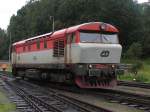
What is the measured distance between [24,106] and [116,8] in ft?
228

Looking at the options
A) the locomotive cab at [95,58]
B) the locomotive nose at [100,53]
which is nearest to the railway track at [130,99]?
the locomotive cab at [95,58]

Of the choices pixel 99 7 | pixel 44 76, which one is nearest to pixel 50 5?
pixel 99 7

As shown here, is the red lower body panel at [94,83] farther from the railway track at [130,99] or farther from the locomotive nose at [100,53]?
the locomotive nose at [100,53]

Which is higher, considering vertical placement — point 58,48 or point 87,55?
point 58,48

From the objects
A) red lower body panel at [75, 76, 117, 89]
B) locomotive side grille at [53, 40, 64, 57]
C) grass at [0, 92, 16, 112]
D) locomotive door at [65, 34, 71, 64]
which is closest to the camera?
grass at [0, 92, 16, 112]

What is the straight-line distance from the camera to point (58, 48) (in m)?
23.5

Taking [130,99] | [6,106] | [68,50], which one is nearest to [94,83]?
[68,50]

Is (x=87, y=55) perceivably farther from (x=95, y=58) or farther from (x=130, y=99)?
(x=130, y=99)

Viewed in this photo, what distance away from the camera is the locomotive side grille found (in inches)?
907

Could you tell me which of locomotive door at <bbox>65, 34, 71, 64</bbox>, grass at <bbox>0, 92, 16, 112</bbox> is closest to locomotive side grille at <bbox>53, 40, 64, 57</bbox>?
locomotive door at <bbox>65, 34, 71, 64</bbox>

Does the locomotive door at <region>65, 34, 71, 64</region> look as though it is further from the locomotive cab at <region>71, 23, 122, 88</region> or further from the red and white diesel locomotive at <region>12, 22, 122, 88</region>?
the locomotive cab at <region>71, 23, 122, 88</region>

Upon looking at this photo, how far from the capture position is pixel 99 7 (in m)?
85.1

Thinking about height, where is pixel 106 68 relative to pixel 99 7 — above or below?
below

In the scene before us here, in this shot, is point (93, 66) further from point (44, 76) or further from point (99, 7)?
point (99, 7)
